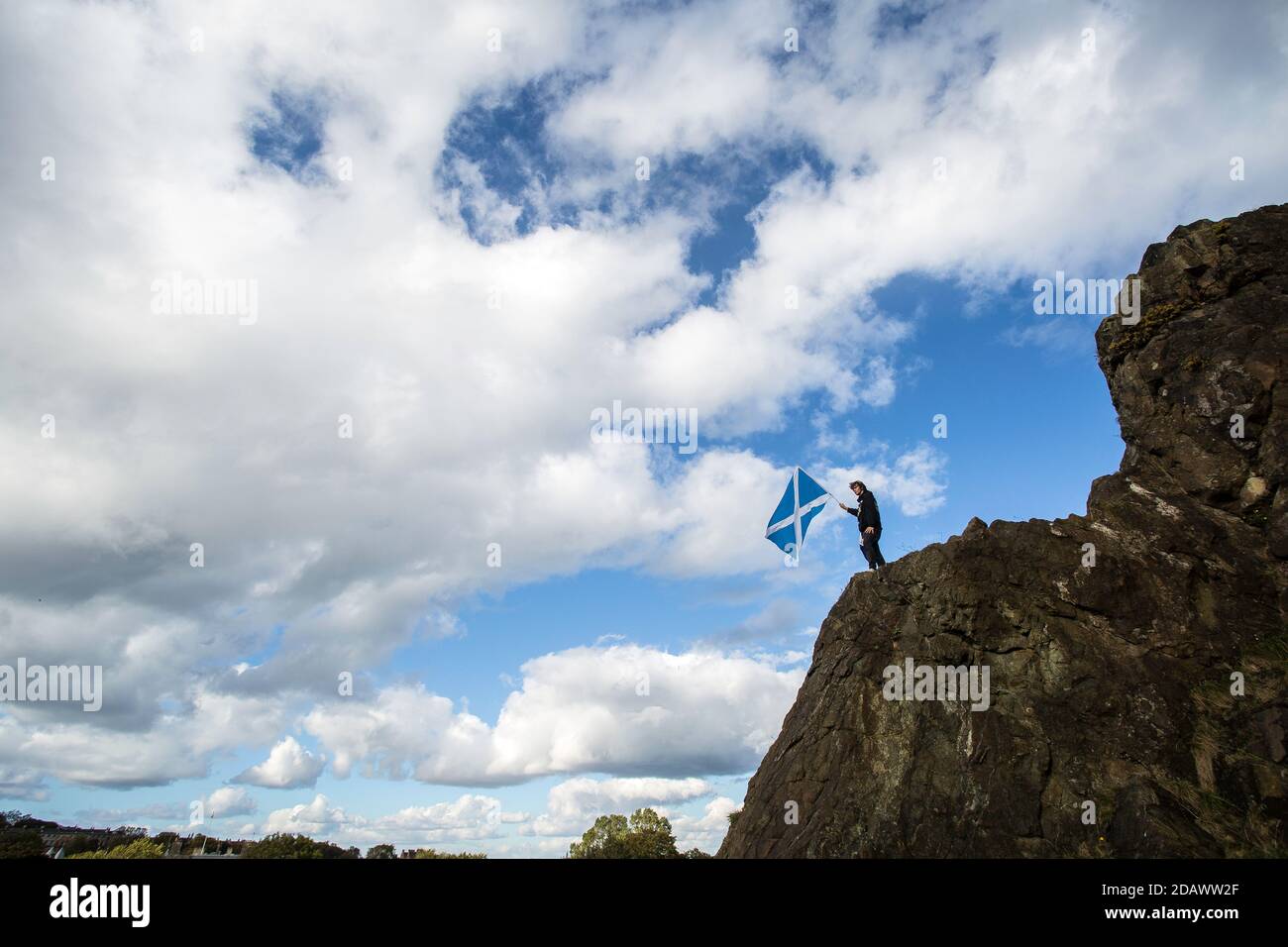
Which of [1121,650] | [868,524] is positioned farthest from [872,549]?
[1121,650]

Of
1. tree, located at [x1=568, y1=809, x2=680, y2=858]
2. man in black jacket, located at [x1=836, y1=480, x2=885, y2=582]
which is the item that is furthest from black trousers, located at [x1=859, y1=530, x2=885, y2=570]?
tree, located at [x1=568, y1=809, x2=680, y2=858]

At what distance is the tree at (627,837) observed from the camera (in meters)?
75.9

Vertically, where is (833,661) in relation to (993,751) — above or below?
above

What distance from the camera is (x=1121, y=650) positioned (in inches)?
772

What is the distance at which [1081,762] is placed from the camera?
1816cm

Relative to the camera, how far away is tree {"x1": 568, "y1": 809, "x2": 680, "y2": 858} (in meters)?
75.9

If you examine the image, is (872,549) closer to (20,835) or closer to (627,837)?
(627,837)
